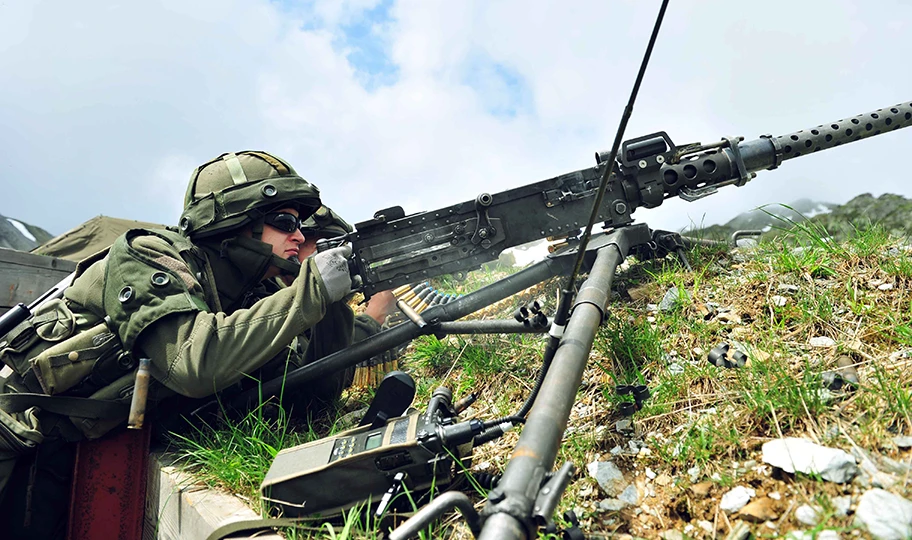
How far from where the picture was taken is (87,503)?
3.45 meters

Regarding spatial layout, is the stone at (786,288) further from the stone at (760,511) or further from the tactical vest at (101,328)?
the tactical vest at (101,328)

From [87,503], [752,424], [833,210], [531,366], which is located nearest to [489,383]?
[531,366]

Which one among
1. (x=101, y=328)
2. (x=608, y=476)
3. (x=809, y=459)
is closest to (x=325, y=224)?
(x=101, y=328)

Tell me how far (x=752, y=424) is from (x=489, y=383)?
1694 millimetres

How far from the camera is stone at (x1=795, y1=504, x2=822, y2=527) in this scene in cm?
165

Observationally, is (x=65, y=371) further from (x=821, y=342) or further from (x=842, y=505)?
(x=821, y=342)

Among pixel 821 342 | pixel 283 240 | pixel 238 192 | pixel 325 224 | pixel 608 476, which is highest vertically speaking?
pixel 325 224

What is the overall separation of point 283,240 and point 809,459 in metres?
3.30

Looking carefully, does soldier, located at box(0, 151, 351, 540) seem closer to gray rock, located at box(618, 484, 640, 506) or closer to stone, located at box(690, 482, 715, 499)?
gray rock, located at box(618, 484, 640, 506)

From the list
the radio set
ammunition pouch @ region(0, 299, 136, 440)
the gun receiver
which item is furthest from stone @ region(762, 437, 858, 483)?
ammunition pouch @ region(0, 299, 136, 440)

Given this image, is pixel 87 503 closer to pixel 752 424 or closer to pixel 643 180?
pixel 752 424

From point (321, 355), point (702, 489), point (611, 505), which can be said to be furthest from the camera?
point (321, 355)

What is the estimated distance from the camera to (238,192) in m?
3.79

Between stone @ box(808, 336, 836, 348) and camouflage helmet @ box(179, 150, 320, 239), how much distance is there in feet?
10.5
